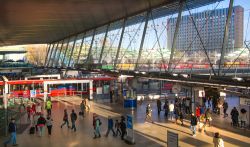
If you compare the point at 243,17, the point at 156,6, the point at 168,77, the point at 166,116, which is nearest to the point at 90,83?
the point at 166,116

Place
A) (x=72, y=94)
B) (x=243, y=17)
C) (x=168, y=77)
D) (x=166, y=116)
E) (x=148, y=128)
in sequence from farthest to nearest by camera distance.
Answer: (x=72, y=94) → (x=166, y=116) → (x=148, y=128) → (x=168, y=77) → (x=243, y=17)

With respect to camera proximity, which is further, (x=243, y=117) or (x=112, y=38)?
(x=112, y=38)

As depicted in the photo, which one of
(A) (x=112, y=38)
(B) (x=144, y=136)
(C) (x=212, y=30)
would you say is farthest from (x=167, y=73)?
(A) (x=112, y=38)

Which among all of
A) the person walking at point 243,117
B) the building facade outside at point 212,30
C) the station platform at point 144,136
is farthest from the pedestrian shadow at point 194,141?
the building facade outside at point 212,30

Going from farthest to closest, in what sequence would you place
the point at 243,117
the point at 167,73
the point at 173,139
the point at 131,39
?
the point at 131,39 < the point at 243,117 < the point at 167,73 < the point at 173,139

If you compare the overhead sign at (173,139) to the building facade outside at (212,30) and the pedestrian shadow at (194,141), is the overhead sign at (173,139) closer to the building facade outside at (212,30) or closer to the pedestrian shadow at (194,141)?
the pedestrian shadow at (194,141)

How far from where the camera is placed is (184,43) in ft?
68.2

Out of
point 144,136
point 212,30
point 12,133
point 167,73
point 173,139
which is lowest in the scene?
point 144,136

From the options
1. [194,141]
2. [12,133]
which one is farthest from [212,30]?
[12,133]

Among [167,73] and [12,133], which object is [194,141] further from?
[12,133]

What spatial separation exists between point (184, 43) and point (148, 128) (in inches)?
217

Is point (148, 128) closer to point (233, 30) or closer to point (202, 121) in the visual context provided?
point (202, 121)

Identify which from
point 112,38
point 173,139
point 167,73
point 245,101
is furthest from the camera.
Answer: point 112,38

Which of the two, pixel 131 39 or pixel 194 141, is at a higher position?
pixel 131 39
